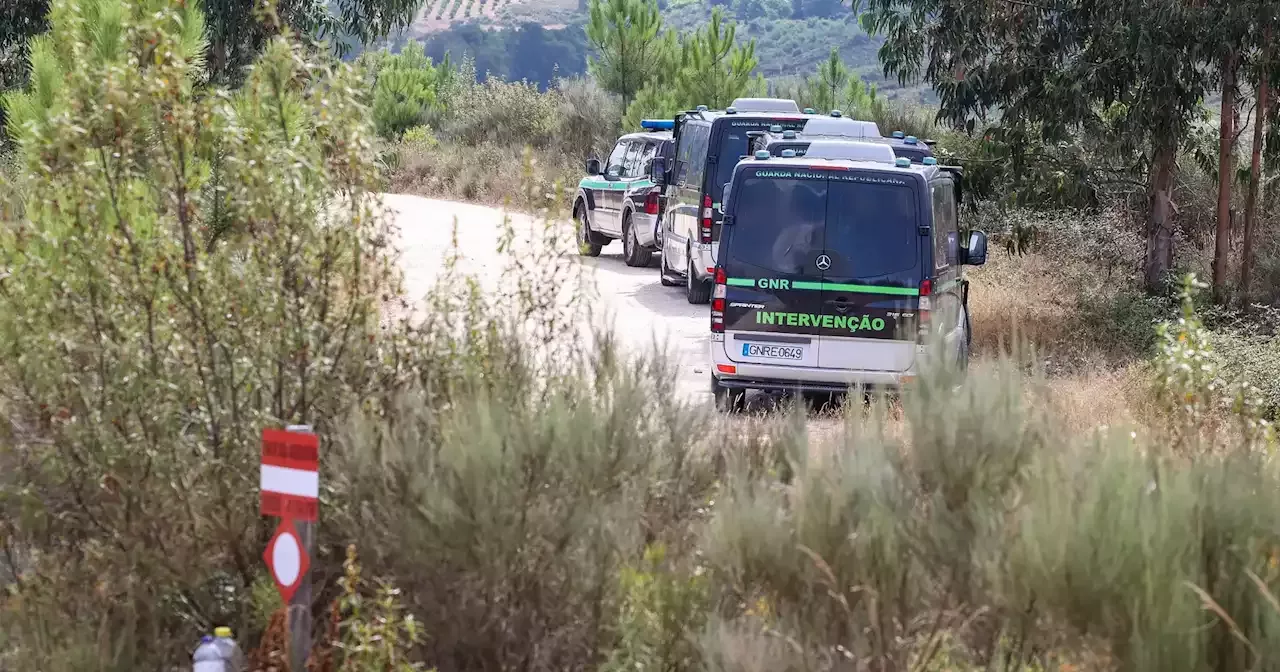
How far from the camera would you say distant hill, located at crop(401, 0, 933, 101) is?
4370 inches

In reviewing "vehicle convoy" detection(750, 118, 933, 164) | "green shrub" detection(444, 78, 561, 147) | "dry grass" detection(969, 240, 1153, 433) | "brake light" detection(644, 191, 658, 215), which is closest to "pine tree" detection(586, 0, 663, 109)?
"green shrub" detection(444, 78, 561, 147)

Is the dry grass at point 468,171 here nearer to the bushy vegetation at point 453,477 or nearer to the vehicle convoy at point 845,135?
the vehicle convoy at point 845,135

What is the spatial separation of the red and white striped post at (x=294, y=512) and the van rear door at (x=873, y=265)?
6.64 meters

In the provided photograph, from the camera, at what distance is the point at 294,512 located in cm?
530

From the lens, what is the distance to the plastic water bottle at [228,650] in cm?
557

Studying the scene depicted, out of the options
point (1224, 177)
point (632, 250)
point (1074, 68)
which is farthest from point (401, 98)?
point (1224, 177)

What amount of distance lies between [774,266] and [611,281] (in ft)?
31.9

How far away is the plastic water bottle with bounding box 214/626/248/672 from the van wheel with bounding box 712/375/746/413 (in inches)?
246

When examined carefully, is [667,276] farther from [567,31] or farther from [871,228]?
[567,31]

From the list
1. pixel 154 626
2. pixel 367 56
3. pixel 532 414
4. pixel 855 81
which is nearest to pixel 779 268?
pixel 367 56

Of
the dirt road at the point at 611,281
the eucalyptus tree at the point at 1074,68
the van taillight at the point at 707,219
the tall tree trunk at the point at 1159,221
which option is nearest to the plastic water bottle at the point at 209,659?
the dirt road at the point at 611,281

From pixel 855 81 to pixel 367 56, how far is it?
103 ft

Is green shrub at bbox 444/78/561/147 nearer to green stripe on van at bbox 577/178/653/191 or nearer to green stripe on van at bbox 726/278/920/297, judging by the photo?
green stripe on van at bbox 577/178/653/191

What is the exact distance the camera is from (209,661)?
5504 mm
